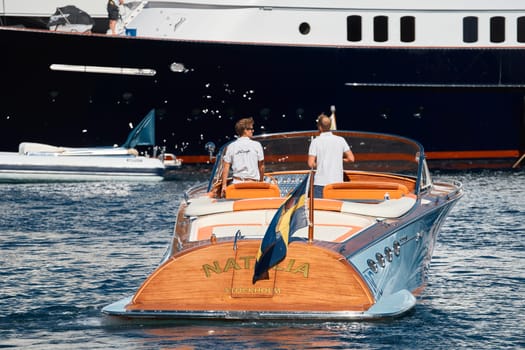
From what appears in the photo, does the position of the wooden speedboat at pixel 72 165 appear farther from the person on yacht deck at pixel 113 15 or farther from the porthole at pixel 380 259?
the porthole at pixel 380 259

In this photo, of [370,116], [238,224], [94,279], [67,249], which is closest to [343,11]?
[370,116]

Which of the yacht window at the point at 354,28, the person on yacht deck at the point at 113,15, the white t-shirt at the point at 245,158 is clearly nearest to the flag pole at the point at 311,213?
the white t-shirt at the point at 245,158

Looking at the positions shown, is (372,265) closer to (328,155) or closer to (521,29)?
(328,155)

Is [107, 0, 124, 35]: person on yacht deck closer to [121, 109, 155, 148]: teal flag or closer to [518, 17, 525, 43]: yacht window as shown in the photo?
[121, 109, 155, 148]: teal flag

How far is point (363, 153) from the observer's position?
1655cm

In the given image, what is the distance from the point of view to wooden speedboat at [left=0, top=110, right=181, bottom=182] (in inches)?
1232

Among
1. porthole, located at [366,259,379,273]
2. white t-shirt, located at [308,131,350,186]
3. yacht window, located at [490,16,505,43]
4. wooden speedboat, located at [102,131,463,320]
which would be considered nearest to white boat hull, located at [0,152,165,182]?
yacht window, located at [490,16,505,43]

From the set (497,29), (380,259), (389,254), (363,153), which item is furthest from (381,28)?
(380,259)

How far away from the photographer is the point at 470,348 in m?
11.9

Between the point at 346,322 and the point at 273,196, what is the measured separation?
96.6 inches

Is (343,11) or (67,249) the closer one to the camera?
(67,249)

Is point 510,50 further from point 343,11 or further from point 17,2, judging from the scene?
point 17,2

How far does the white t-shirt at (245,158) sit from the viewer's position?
1577 cm

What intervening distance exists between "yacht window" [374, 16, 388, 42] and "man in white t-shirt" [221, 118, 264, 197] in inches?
740
